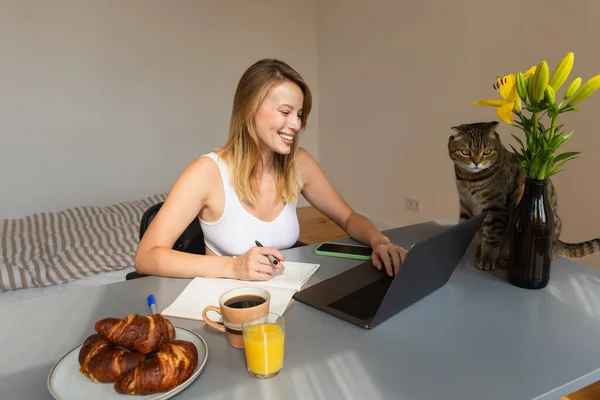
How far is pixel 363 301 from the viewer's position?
96 cm

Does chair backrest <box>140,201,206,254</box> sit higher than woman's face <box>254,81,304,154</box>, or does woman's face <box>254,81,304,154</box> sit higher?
woman's face <box>254,81,304,154</box>

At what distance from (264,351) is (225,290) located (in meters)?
0.34

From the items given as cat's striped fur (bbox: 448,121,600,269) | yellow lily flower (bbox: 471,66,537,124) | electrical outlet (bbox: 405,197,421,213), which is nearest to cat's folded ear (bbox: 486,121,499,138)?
cat's striped fur (bbox: 448,121,600,269)

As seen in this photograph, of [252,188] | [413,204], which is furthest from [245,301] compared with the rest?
[413,204]

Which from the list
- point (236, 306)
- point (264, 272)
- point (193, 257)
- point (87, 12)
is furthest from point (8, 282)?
point (87, 12)

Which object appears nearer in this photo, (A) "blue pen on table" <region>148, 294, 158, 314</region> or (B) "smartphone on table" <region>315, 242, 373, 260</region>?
(A) "blue pen on table" <region>148, 294, 158, 314</region>

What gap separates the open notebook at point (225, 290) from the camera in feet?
3.03

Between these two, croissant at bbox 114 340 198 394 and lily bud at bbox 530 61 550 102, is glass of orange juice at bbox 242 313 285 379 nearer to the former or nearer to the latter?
croissant at bbox 114 340 198 394

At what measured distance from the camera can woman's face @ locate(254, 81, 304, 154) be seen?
132 cm

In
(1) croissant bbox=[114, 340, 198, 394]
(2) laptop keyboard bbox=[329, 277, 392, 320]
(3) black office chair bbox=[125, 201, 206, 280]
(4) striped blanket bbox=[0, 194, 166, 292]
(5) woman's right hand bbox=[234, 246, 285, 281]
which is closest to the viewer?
(1) croissant bbox=[114, 340, 198, 394]

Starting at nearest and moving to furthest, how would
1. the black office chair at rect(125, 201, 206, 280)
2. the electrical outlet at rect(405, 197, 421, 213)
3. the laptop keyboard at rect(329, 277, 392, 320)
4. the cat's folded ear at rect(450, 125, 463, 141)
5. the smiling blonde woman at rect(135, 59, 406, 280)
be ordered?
1. the laptop keyboard at rect(329, 277, 392, 320)
2. the smiling blonde woman at rect(135, 59, 406, 280)
3. the cat's folded ear at rect(450, 125, 463, 141)
4. the black office chair at rect(125, 201, 206, 280)
5. the electrical outlet at rect(405, 197, 421, 213)

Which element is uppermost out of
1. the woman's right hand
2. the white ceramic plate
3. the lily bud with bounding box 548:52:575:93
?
the lily bud with bounding box 548:52:575:93

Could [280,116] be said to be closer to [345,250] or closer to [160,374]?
[345,250]

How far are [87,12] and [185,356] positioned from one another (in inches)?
133
